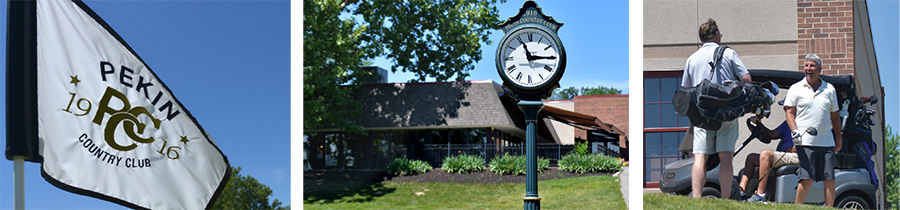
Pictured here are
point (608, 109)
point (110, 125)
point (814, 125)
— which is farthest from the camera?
→ point (608, 109)

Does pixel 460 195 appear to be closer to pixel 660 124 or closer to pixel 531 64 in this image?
pixel 660 124

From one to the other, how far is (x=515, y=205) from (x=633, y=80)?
6.57 m

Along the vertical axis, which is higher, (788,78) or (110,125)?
(788,78)

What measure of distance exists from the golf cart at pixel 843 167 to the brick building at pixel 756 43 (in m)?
0.09

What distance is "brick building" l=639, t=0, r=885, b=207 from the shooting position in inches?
332

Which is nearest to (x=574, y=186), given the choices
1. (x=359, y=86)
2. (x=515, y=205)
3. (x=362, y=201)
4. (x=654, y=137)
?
(x=515, y=205)

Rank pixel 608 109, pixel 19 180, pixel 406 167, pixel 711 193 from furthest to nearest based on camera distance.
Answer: pixel 608 109 < pixel 406 167 < pixel 711 193 < pixel 19 180

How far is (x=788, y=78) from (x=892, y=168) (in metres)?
1.83

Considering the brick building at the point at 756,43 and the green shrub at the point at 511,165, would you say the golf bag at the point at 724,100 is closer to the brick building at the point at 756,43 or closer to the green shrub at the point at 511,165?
the brick building at the point at 756,43

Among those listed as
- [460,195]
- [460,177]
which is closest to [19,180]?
[460,195]

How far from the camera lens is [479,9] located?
18.1 meters

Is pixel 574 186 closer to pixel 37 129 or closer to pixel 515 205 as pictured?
pixel 515 205

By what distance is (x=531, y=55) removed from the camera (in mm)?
8469

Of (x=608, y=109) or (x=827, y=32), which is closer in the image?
(x=827, y=32)
